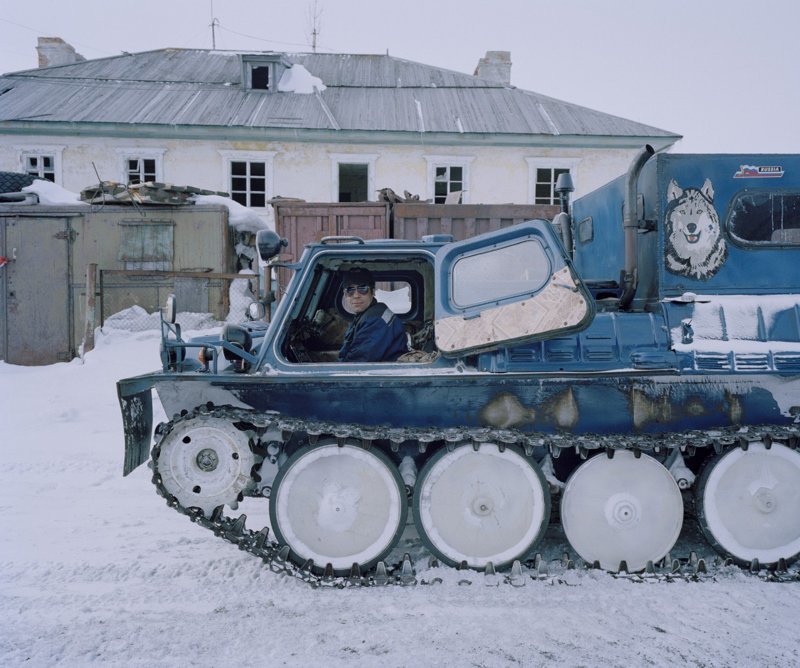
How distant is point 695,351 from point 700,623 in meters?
1.61

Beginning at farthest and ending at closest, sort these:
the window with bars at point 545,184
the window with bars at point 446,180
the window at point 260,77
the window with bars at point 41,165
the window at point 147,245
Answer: the window at point 260,77, the window with bars at point 545,184, the window with bars at point 446,180, the window with bars at point 41,165, the window at point 147,245

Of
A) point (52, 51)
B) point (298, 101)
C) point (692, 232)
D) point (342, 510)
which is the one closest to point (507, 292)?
point (692, 232)

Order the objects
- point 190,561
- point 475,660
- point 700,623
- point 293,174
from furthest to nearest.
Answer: point 293,174, point 190,561, point 700,623, point 475,660

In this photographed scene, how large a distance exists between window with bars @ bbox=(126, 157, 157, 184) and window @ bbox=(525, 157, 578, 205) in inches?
414

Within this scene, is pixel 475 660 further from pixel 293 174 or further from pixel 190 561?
pixel 293 174

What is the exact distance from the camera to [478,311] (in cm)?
395

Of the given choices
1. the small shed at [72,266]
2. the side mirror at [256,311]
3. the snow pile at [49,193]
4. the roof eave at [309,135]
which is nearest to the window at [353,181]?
the roof eave at [309,135]

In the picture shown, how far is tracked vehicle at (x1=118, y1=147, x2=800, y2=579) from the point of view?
12.9 ft

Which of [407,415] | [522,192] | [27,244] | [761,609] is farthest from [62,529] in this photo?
[522,192]

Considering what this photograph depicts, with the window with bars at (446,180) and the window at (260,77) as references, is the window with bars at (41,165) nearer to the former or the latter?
the window at (260,77)

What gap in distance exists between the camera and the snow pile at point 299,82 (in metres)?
19.0

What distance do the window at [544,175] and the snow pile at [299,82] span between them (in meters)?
7.18

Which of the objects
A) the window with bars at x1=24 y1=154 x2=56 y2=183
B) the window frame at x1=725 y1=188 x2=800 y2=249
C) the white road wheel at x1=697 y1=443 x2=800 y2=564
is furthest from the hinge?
the white road wheel at x1=697 y1=443 x2=800 y2=564

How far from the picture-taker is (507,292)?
3959 mm
